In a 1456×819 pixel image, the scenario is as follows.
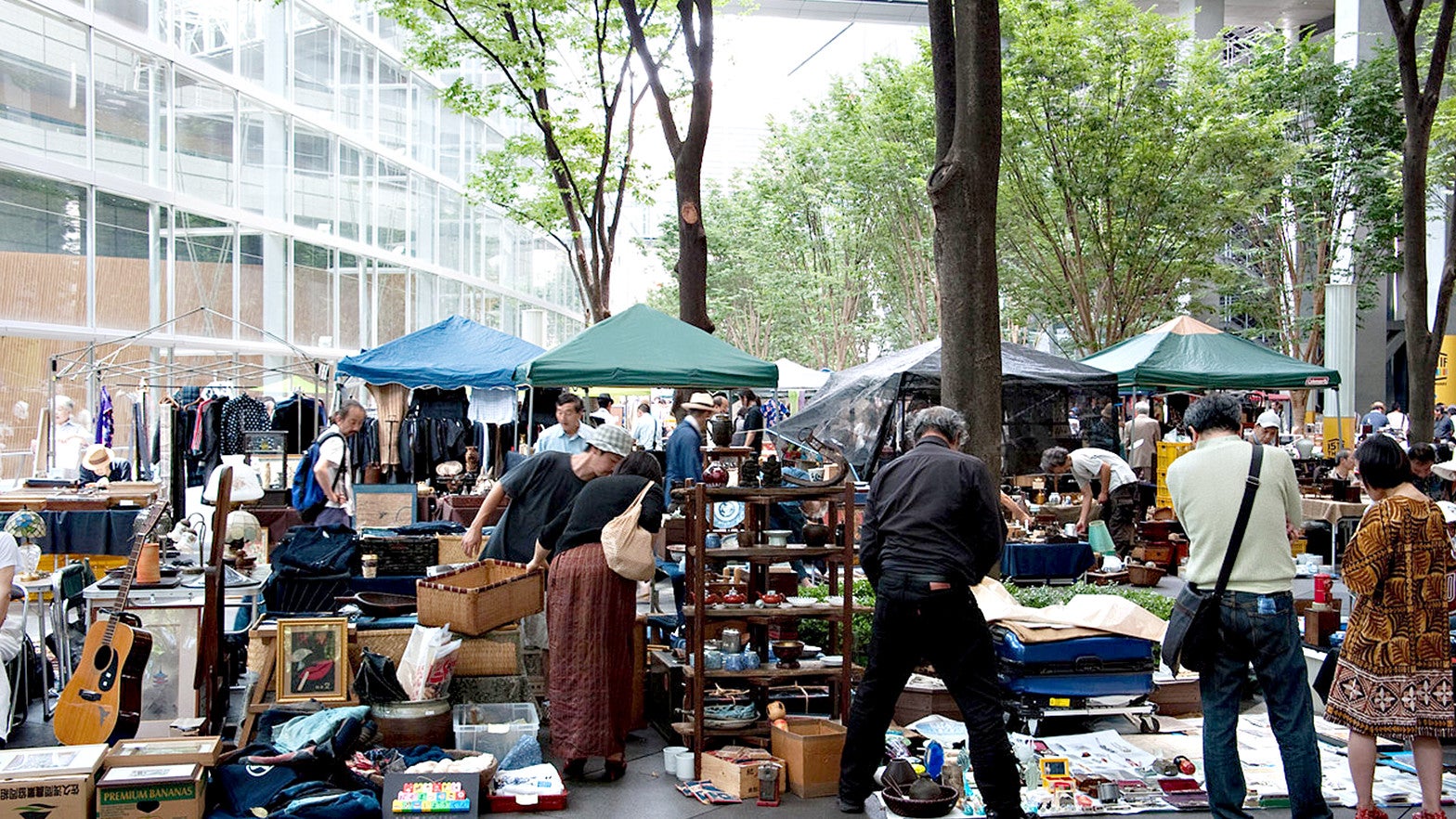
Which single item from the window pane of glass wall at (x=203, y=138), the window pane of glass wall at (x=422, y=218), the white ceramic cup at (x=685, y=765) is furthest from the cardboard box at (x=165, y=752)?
the window pane of glass wall at (x=422, y=218)

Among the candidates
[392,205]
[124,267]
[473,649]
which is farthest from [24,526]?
[392,205]

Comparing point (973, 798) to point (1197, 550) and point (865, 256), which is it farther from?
point (865, 256)

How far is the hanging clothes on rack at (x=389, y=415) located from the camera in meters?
14.5

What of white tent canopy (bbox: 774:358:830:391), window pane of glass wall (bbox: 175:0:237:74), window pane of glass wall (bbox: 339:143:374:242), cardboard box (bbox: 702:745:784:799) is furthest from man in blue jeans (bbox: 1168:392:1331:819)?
window pane of glass wall (bbox: 339:143:374:242)

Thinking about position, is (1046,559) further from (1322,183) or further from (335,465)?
(1322,183)

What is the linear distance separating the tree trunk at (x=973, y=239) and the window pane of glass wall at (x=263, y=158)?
1528 cm

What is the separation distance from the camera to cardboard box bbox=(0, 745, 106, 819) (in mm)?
5422

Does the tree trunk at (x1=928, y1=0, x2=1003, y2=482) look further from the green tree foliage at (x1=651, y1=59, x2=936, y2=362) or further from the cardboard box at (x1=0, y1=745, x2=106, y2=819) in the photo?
the green tree foliage at (x1=651, y1=59, x2=936, y2=362)

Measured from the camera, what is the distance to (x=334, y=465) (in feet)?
32.6

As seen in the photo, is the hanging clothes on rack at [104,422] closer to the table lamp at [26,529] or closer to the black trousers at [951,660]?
the table lamp at [26,529]

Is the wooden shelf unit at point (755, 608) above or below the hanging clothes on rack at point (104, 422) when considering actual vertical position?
below

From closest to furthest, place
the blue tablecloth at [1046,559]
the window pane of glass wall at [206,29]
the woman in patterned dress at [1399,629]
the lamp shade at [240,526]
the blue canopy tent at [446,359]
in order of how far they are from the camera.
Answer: the woman in patterned dress at [1399,629] → the lamp shade at [240,526] → the blue tablecloth at [1046,559] → the blue canopy tent at [446,359] → the window pane of glass wall at [206,29]

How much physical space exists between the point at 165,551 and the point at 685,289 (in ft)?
22.9

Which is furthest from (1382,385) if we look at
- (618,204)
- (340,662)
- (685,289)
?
(340,662)
